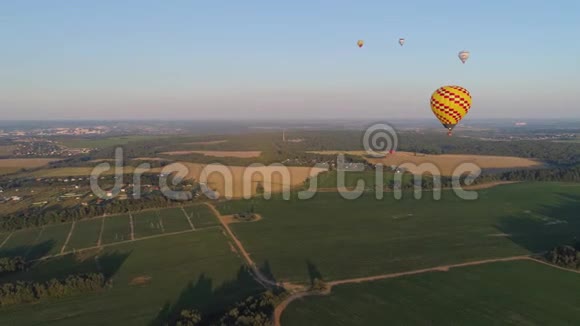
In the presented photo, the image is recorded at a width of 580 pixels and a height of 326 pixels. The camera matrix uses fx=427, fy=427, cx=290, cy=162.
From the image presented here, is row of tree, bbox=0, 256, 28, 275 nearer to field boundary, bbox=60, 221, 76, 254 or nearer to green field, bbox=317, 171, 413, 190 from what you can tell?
field boundary, bbox=60, 221, 76, 254

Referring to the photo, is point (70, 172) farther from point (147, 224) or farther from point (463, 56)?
point (463, 56)

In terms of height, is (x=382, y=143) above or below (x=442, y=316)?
above

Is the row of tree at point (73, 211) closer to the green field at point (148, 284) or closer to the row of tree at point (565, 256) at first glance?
the green field at point (148, 284)

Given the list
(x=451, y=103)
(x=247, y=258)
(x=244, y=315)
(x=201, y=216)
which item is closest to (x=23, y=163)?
(x=201, y=216)

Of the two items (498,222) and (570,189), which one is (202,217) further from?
(570,189)

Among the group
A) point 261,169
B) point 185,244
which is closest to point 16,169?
point 261,169

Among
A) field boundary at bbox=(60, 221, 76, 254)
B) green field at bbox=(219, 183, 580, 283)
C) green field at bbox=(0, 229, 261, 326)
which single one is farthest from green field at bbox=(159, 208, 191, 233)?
field boundary at bbox=(60, 221, 76, 254)
